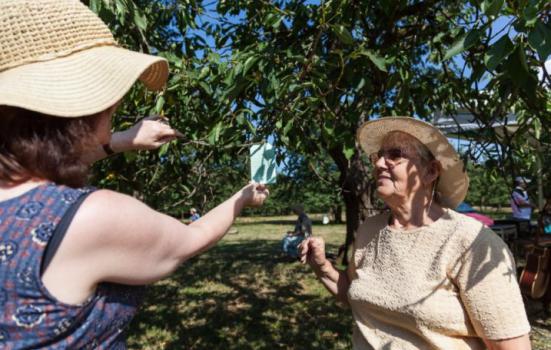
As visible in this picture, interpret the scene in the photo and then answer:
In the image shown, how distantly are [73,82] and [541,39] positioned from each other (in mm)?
1074

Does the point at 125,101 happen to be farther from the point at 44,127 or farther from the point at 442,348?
the point at 442,348

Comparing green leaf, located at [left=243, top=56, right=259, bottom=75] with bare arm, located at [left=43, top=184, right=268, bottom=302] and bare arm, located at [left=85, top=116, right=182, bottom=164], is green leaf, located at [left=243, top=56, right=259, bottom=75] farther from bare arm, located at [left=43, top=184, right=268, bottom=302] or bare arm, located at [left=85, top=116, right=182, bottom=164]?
bare arm, located at [left=43, top=184, right=268, bottom=302]

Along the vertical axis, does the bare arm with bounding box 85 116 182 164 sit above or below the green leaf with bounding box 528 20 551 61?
below

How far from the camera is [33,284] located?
2.56 ft

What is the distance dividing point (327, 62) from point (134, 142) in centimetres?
124

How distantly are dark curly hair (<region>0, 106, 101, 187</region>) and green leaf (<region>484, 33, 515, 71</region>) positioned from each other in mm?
989

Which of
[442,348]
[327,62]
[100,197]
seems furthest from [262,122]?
[100,197]

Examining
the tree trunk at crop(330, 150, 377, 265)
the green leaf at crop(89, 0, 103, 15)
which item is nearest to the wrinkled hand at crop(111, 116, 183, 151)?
the green leaf at crop(89, 0, 103, 15)

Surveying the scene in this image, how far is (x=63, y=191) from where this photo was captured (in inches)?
32.9

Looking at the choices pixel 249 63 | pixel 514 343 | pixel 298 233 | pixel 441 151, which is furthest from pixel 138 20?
pixel 298 233

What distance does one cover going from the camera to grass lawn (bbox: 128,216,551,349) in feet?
14.1

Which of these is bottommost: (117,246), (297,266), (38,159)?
(297,266)

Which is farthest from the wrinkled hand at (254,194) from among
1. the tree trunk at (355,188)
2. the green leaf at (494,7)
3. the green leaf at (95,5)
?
the tree trunk at (355,188)

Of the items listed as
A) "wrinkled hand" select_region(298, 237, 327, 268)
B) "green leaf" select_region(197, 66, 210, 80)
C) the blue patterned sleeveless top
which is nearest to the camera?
the blue patterned sleeveless top
